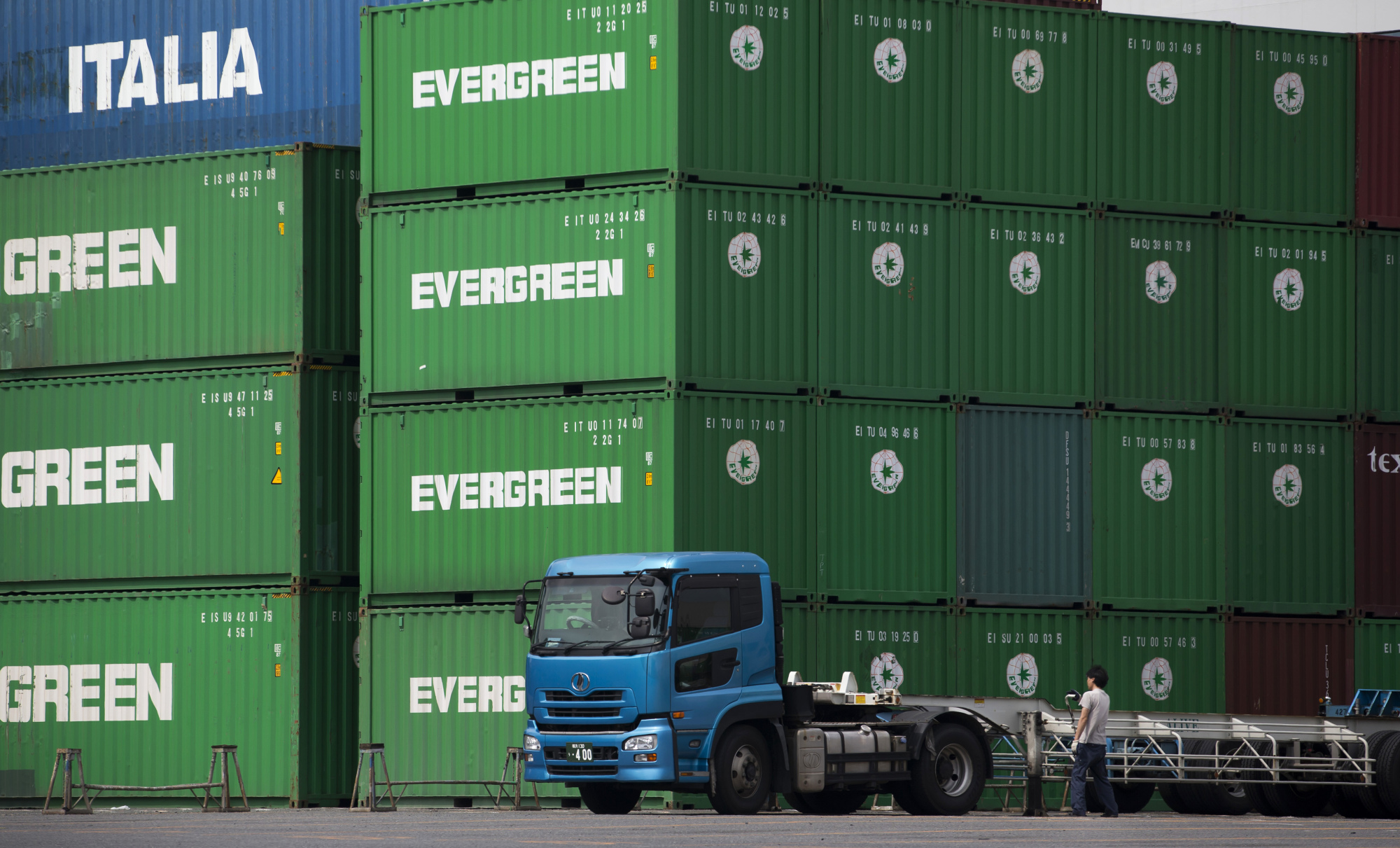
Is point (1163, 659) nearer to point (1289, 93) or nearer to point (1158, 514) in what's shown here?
point (1158, 514)

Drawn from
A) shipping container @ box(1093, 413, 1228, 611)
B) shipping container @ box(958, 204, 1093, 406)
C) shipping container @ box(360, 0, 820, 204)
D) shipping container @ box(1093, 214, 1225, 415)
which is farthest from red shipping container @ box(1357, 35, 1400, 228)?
shipping container @ box(360, 0, 820, 204)

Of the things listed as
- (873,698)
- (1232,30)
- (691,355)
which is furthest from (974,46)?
(873,698)

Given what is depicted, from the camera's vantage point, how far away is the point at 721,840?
1462 centimetres

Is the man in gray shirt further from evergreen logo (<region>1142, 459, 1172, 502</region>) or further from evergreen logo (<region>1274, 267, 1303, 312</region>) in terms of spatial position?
evergreen logo (<region>1274, 267, 1303, 312</region>)

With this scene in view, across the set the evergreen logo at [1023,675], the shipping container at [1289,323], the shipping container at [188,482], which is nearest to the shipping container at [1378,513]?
the shipping container at [1289,323]

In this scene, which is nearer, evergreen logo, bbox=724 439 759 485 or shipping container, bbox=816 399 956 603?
evergreen logo, bbox=724 439 759 485

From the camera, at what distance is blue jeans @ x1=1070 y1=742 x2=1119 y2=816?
2078cm

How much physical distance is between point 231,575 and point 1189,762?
39.4 ft

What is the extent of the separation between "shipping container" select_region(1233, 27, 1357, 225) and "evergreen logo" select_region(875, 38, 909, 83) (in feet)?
15.7

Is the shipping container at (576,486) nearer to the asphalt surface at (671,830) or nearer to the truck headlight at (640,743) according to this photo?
the asphalt surface at (671,830)

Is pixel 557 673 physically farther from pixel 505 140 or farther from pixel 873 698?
pixel 505 140

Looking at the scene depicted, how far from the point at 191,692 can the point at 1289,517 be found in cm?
1427

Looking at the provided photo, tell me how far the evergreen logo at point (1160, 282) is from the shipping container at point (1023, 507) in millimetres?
1925

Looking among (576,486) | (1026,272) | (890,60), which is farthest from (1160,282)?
(576,486)
